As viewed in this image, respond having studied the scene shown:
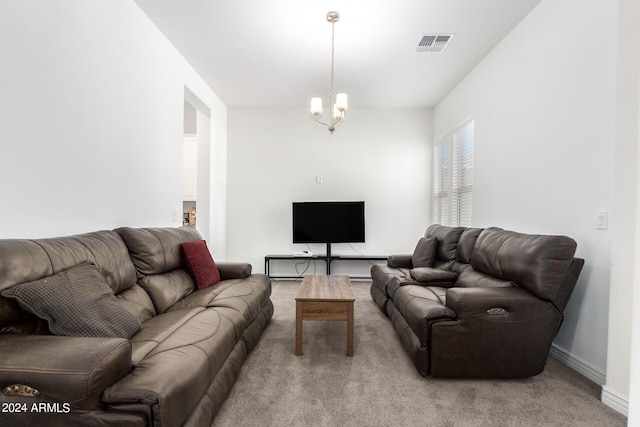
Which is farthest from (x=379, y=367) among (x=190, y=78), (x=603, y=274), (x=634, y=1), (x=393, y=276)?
(x=190, y=78)

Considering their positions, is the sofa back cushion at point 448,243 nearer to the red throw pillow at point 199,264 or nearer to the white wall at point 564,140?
the white wall at point 564,140

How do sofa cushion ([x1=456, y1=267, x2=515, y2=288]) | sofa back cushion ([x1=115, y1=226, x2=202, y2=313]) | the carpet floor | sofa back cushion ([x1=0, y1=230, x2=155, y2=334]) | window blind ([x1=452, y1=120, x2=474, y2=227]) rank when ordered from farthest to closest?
1. window blind ([x1=452, y1=120, x2=474, y2=227])
2. sofa cushion ([x1=456, y1=267, x2=515, y2=288])
3. sofa back cushion ([x1=115, y1=226, x2=202, y2=313])
4. the carpet floor
5. sofa back cushion ([x1=0, y1=230, x2=155, y2=334])

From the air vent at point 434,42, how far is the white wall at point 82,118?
2.74 meters

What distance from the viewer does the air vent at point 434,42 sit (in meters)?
3.31

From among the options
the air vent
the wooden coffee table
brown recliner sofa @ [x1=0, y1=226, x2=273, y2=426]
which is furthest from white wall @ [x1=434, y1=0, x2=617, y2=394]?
brown recliner sofa @ [x1=0, y1=226, x2=273, y2=426]

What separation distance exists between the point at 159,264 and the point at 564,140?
3302 millimetres

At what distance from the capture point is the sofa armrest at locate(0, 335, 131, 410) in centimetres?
107

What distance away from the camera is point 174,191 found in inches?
146

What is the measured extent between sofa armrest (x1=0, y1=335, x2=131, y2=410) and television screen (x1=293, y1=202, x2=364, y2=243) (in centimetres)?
411

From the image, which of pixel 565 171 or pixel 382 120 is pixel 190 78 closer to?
pixel 382 120

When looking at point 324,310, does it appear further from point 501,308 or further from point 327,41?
point 327,41

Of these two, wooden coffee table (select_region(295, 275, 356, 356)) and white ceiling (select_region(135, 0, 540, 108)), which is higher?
white ceiling (select_region(135, 0, 540, 108))

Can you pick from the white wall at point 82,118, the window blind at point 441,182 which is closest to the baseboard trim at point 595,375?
the window blind at point 441,182

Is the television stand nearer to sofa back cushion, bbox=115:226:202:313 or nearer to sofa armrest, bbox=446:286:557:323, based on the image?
sofa back cushion, bbox=115:226:202:313
